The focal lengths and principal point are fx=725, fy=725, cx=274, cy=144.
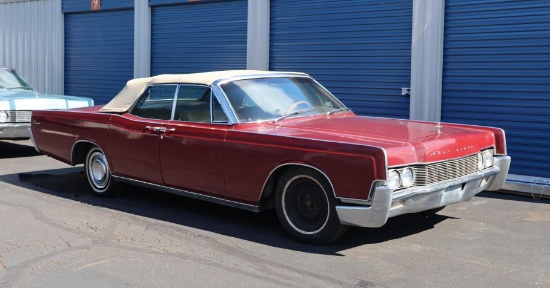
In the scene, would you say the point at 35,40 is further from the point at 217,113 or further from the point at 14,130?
the point at 217,113

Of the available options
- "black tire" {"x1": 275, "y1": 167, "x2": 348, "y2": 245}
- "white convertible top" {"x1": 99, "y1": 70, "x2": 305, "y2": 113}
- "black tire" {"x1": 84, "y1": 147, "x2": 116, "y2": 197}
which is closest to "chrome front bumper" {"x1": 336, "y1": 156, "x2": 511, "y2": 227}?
"black tire" {"x1": 275, "y1": 167, "x2": 348, "y2": 245}

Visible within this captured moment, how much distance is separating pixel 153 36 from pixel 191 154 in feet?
29.2

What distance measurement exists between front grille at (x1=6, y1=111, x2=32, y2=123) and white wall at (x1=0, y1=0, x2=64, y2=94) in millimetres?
7065

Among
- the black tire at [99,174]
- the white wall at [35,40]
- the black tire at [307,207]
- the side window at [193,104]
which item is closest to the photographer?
the black tire at [307,207]

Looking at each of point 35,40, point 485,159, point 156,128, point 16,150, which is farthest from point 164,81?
point 35,40

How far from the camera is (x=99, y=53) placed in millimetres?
17141

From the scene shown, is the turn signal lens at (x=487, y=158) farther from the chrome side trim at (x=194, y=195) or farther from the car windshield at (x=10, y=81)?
the car windshield at (x=10, y=81)

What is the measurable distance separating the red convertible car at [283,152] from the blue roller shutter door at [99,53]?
7973 millimetres

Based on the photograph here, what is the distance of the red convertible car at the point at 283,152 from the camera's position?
5.90 m

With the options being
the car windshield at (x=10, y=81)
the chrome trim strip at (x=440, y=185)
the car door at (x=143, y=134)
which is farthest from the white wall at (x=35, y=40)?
the chrome trim strip at (x=440, y=185)

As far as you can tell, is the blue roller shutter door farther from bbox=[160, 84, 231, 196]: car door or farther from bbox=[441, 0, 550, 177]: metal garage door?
bbox=[160, 84, 231, 196]: car door

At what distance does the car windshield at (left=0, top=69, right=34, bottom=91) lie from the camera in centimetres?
1282

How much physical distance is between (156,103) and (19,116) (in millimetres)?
4564

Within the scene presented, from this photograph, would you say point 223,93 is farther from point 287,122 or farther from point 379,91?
point 379,91
